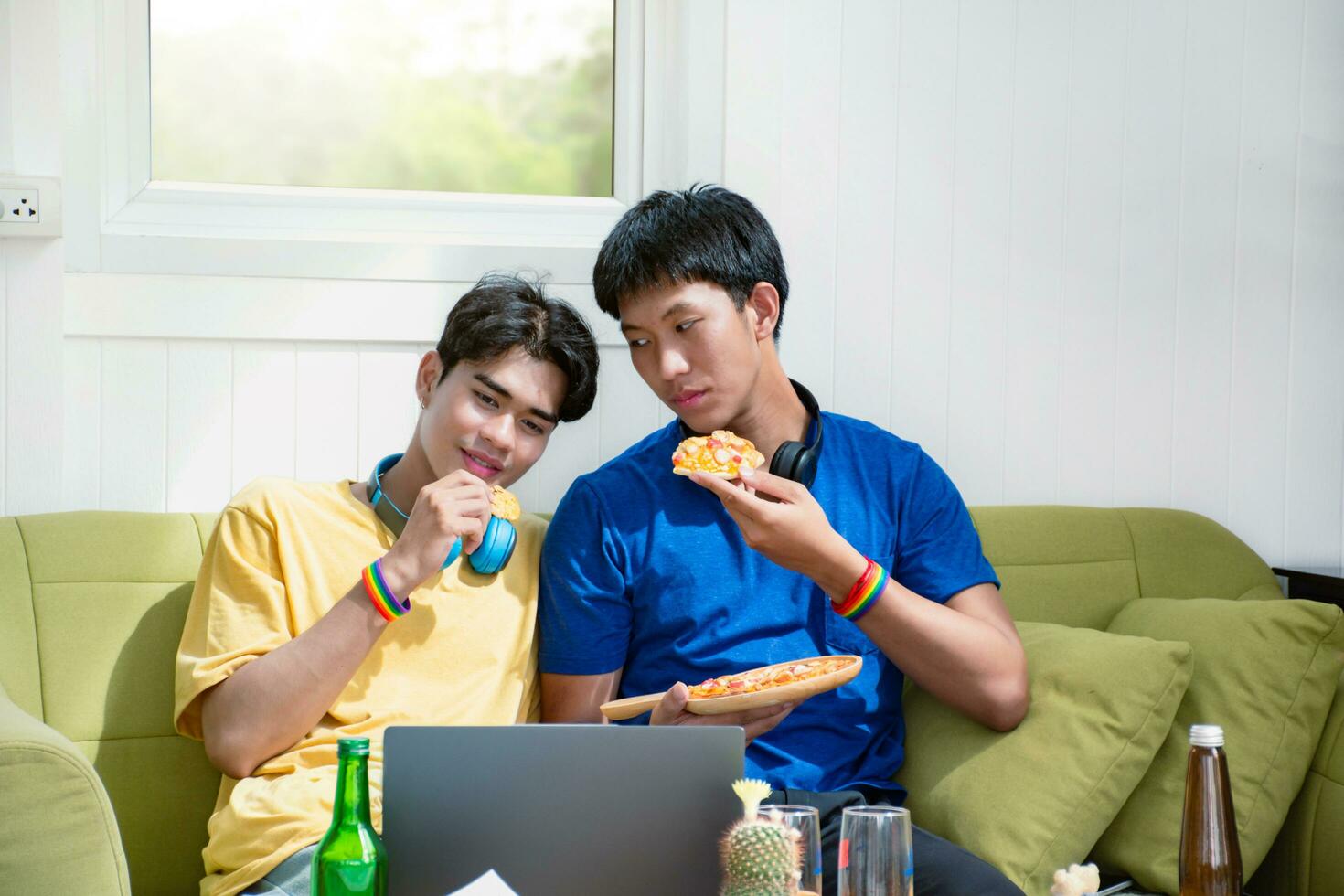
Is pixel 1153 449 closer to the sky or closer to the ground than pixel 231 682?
closer to the sky

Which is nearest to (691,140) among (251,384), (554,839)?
(251,384)

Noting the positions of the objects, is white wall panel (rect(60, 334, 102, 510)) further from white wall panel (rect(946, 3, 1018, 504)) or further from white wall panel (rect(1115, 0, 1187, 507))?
white wall panel (rect(1115, 0, 1187, 507))

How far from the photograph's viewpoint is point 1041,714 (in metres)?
2.09

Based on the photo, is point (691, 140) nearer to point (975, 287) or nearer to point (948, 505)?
point (975, 287)

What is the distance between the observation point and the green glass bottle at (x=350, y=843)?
1215 millimetres

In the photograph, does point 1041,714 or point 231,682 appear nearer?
point 231,682

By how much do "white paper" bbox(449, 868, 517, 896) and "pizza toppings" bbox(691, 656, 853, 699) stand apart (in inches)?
21.1

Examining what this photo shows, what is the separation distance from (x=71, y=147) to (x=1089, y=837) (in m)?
2.25

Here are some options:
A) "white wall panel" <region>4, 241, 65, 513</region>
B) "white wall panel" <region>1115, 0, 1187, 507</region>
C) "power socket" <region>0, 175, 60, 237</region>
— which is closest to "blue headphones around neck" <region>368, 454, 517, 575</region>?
"white wall panel" <region>4, 241, 65, 513</region>

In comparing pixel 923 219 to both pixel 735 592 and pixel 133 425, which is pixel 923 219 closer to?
pixel 735 592

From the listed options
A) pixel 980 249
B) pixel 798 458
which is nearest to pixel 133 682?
pixel 798 458

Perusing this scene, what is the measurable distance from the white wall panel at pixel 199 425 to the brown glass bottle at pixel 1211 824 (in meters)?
1.90

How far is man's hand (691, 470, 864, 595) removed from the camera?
1.84 m

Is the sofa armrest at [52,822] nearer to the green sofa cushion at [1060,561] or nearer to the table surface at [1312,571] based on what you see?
the green sofa cushion at [1060,561]
